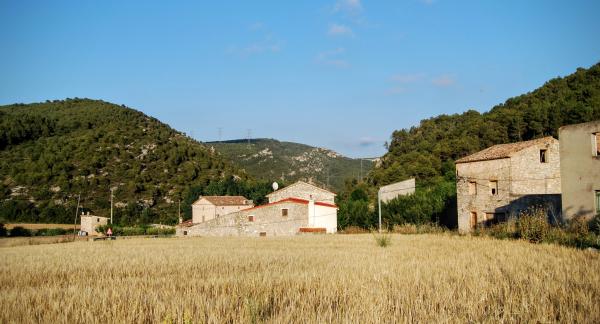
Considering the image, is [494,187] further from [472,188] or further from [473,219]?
Answer: [473,219]

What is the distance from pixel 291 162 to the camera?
5025 inches

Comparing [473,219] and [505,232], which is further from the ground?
[473,219]

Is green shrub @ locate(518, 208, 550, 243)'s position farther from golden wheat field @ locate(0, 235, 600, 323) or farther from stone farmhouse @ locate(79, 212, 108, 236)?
stone farmhouse @ locate(79, 212, 108, 236)

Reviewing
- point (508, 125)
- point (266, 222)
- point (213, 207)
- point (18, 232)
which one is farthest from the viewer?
point (213, 207)

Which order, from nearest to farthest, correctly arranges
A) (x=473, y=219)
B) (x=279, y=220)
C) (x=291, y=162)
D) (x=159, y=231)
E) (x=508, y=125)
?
(x=473, y=219) → (x=279, y=220) → (x=508, y=125) → (x=159, y=231) → (x=291, y=162)

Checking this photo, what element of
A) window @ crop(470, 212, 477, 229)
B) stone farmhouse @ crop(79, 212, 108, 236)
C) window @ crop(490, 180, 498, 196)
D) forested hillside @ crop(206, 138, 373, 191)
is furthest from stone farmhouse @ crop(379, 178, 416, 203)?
forested hillside @ crop(206, 138, 373, 191)

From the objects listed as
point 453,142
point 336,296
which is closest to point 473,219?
point 453,142

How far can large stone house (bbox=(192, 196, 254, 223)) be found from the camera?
63156 mm

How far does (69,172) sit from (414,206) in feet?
179

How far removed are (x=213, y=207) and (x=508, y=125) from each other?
3636cm

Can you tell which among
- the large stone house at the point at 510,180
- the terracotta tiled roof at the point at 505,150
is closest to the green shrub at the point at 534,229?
Answer: the large stone house at the point at 510,180

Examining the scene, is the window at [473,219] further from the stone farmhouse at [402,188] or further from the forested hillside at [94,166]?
the forested hillside at [94,166]

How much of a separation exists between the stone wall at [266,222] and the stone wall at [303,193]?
1192 cm

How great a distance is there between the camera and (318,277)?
354 inches
